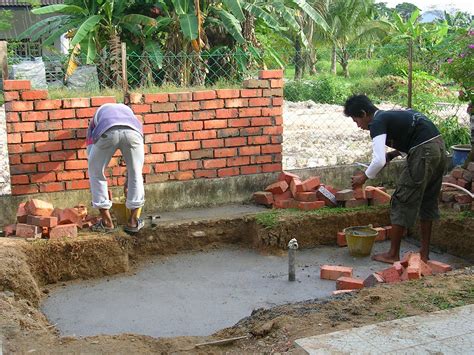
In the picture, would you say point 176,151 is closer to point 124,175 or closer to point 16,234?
point 124,175

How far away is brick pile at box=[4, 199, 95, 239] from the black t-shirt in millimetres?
2979

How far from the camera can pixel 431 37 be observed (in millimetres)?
21422

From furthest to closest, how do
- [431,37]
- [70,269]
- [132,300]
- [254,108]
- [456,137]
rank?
[431,37] < [456,137] < [254,108] < [70,269] < [132,300]

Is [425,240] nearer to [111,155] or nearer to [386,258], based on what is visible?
[386,258]

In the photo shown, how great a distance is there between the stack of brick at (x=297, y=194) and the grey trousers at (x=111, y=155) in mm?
1701

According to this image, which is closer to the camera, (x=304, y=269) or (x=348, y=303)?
(x=348, y=303)

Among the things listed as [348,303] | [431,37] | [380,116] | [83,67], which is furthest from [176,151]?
[431,37]

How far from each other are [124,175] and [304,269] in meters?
2.27

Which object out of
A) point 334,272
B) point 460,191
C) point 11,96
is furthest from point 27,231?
point 460,191

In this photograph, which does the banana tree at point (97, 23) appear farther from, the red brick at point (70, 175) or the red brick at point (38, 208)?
the red brick at point (38, 208)

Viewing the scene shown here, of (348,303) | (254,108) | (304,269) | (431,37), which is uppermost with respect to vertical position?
(431,37)

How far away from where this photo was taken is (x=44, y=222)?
5.65 metres

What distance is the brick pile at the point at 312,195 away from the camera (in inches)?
265

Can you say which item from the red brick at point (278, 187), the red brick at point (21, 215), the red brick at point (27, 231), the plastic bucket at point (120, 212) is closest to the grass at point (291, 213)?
the red brick at point (278, 187)
